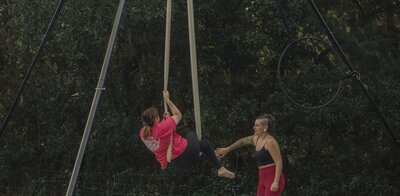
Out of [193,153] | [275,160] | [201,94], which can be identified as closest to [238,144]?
[275,160]

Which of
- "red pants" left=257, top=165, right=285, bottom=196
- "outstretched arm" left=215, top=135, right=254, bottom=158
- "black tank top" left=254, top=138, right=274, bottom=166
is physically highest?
"outstretched arm" left=215, top=135, right=254, bottom=158

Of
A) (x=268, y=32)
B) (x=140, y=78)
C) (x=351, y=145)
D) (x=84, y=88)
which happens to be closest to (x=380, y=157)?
(x=351, y=145)

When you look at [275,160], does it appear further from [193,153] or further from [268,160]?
[193,153]

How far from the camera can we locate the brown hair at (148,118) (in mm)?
5727

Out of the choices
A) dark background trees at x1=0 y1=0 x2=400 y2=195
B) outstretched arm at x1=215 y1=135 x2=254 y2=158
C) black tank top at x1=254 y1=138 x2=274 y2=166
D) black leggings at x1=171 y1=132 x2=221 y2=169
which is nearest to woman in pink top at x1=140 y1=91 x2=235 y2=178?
black leggings at x1=171 y1=132 x2=221 y2=169

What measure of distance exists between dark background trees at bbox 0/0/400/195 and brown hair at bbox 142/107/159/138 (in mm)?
4470

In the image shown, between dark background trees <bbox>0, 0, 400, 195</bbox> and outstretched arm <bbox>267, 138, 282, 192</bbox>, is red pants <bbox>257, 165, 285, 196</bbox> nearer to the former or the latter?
outstretched arm <bbox>267, 138, 282, 192</bbox>

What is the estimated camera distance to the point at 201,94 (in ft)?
34.9

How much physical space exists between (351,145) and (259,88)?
175cm

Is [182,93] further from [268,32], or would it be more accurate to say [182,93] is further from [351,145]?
[351,145]

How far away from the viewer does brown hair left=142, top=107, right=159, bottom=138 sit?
225 inches

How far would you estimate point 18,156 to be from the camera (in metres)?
10.7

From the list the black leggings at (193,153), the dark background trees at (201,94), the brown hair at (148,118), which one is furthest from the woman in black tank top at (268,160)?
the dark background trees at (201,94)

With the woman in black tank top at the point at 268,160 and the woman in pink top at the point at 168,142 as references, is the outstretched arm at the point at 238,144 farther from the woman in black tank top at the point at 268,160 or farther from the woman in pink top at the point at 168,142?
the woman in pink top at the point at 168,142
